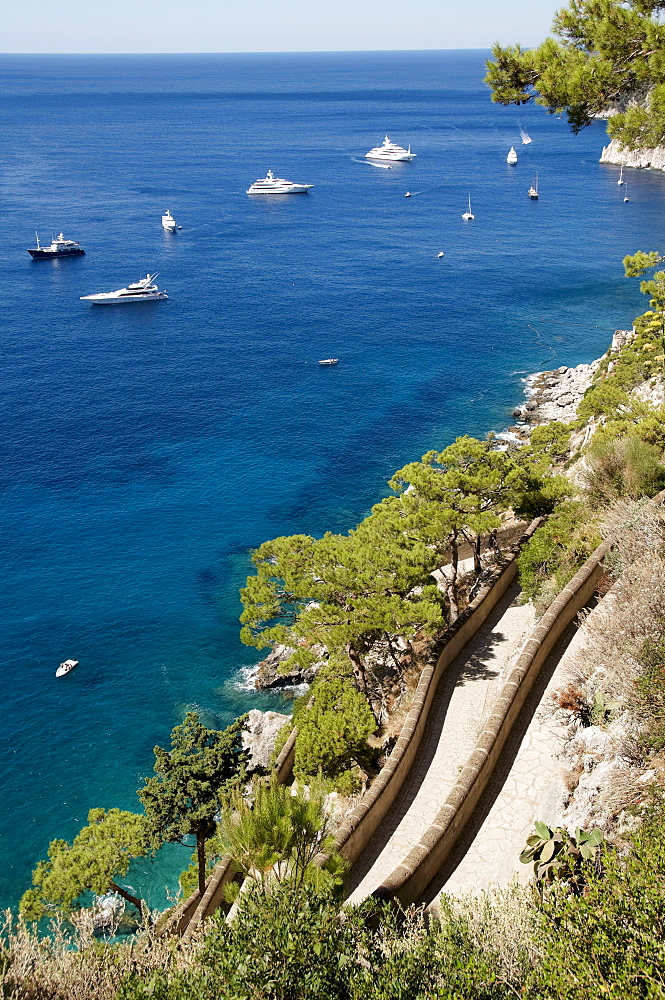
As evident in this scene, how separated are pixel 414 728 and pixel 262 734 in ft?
42.7

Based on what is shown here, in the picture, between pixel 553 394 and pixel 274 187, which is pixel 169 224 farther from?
pixel 553 394

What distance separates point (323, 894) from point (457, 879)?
182 inches

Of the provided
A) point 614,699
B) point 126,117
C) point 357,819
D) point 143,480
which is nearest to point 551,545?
point 614,699

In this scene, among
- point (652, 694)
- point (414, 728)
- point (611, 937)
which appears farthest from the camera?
point (414, 728)

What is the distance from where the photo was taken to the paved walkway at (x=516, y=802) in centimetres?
1266

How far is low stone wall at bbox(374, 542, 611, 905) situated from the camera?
40.2 ft

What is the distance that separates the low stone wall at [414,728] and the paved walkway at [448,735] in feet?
0.59

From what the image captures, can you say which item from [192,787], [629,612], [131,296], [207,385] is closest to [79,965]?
[192,787]

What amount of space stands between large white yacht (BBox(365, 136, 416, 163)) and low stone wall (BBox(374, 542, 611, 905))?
12540cm

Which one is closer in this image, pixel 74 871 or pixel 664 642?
pixel 664 642

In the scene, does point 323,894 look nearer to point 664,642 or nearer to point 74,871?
point 664,642

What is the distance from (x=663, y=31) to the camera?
13227 mm

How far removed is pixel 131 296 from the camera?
69.6 meters

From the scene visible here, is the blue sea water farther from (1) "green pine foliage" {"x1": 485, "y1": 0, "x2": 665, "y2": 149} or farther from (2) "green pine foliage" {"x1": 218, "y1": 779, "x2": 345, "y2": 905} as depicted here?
(1) "green pine foliage" {"x1": 485, "y1": 0, "x2": 665, "y2": 149}
